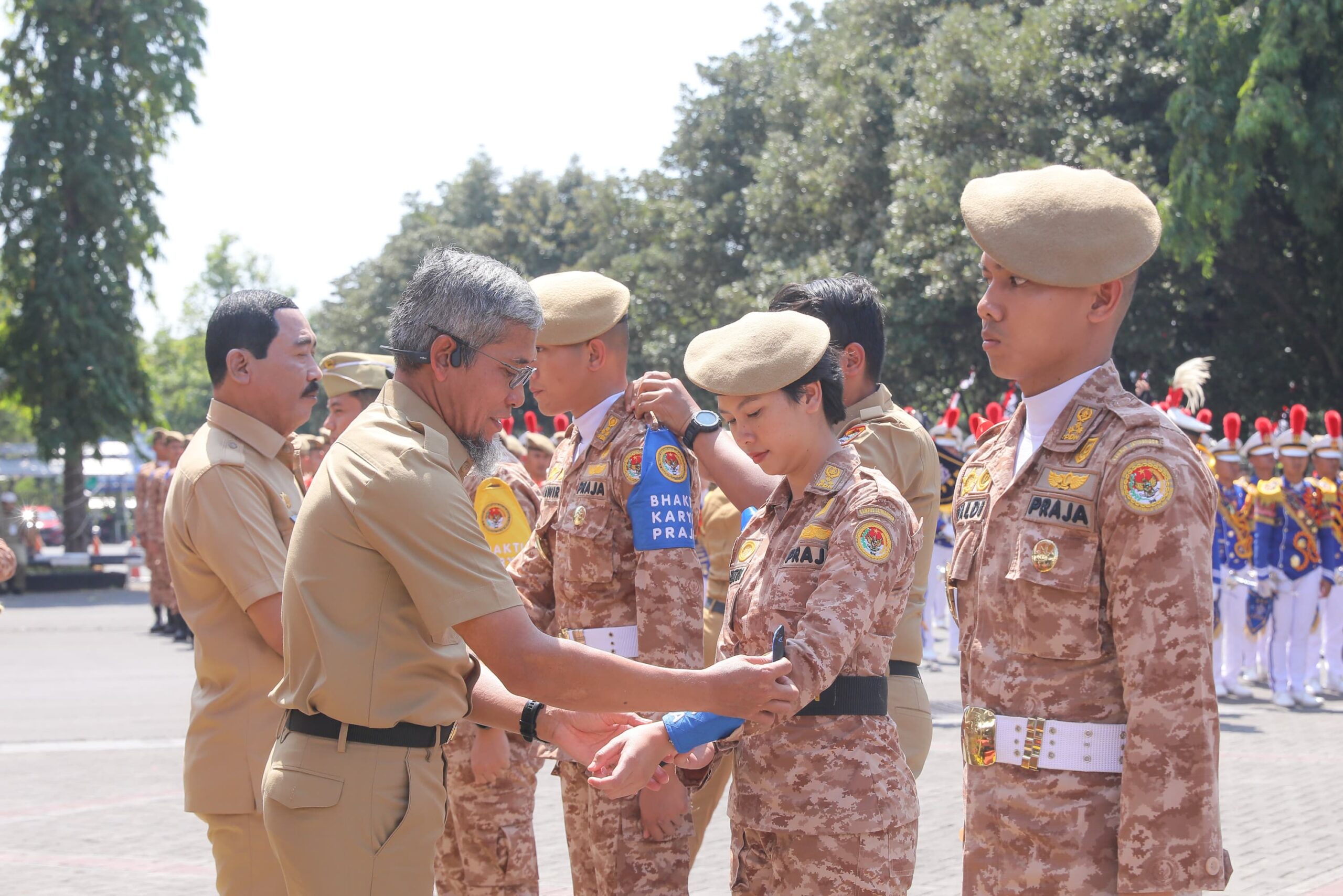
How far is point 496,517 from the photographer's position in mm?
5125

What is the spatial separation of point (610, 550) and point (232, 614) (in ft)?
3.72

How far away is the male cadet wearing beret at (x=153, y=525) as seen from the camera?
1716 cm

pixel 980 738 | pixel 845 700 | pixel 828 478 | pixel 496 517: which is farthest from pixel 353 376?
pixel 980 738

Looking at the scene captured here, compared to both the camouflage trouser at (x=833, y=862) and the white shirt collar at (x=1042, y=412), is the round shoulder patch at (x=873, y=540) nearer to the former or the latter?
the white shirt collar at (x=1042, y=412)

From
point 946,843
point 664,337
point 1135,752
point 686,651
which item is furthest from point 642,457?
point 664,337

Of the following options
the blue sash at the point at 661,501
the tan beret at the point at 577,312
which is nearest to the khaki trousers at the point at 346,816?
the blue sash at the point at 661,501

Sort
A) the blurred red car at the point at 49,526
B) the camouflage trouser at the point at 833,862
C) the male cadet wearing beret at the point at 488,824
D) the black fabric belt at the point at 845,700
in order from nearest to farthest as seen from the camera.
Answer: the camouflage trouser at the point at 833,862 → the black fabric belt at the point at 845,700 → the male cadet wearing beret at the point at 488,824 → the blurred red car at the point at 49,526

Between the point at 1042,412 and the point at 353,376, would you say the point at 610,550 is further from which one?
the point at 353,376

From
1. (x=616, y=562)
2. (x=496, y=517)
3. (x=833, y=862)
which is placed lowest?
(x=833, y=862)

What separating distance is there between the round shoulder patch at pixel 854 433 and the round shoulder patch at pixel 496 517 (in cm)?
146

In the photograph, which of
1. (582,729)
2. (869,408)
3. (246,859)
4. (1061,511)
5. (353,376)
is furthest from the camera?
(353,376)

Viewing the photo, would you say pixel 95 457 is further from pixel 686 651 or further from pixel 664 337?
pixel 686 651

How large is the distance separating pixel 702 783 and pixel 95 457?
93.4ft

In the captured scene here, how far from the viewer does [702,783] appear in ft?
12.1
